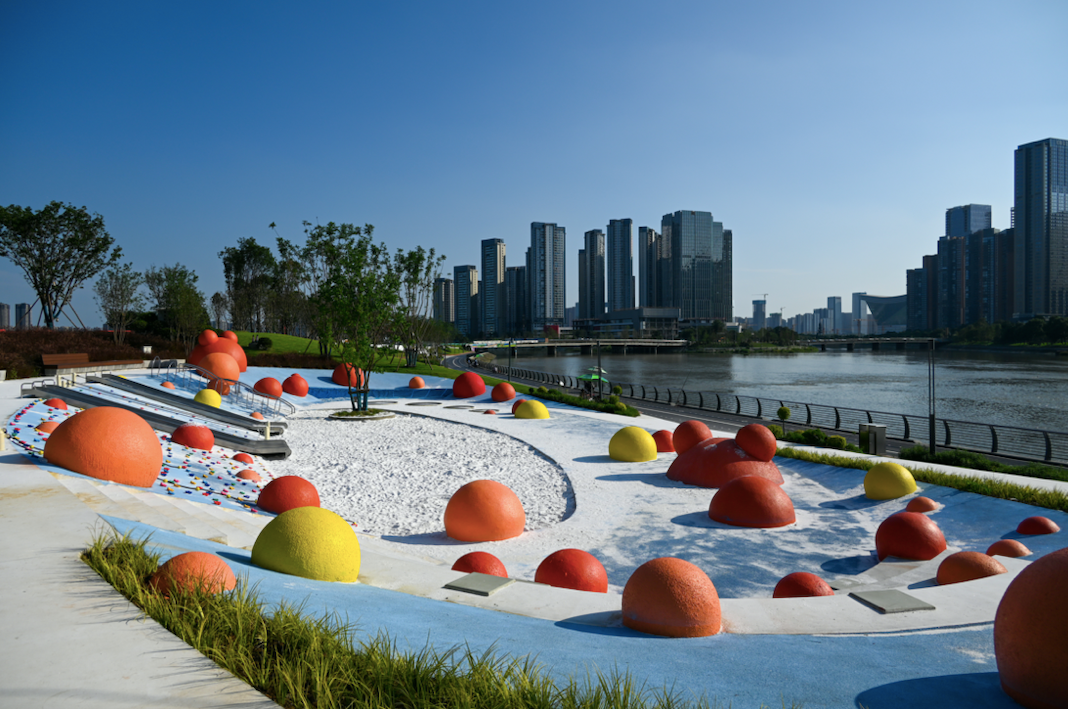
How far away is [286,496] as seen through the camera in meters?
12.8

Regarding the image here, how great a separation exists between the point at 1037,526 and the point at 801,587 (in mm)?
6573

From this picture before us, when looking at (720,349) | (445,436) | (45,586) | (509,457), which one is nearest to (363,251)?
(445,436)

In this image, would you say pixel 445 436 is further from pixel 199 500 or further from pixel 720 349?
pixel 720 349

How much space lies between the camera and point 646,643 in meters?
5.44

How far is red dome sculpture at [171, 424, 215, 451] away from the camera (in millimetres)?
17875

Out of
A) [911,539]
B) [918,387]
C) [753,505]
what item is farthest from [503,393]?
[918,387]

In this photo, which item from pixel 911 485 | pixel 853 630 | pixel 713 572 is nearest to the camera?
pixel 853 630

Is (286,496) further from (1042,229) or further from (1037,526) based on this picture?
(1042,229)

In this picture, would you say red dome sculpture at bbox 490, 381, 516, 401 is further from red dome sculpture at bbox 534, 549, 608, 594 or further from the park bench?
red dome sculpture at bbox 534, 549, 608, 594

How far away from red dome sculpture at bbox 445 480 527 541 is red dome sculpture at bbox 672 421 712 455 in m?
8.72

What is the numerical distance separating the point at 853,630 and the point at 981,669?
3.84 ft

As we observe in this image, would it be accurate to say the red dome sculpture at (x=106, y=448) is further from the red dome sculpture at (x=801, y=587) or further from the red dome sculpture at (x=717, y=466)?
the red dome sculpture at (x=717, y=466)

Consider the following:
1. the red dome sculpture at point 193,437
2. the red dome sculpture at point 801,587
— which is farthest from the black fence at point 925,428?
the red dome sculpture at point 193,437

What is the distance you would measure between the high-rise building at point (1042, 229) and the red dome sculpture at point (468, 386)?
6569 inches
